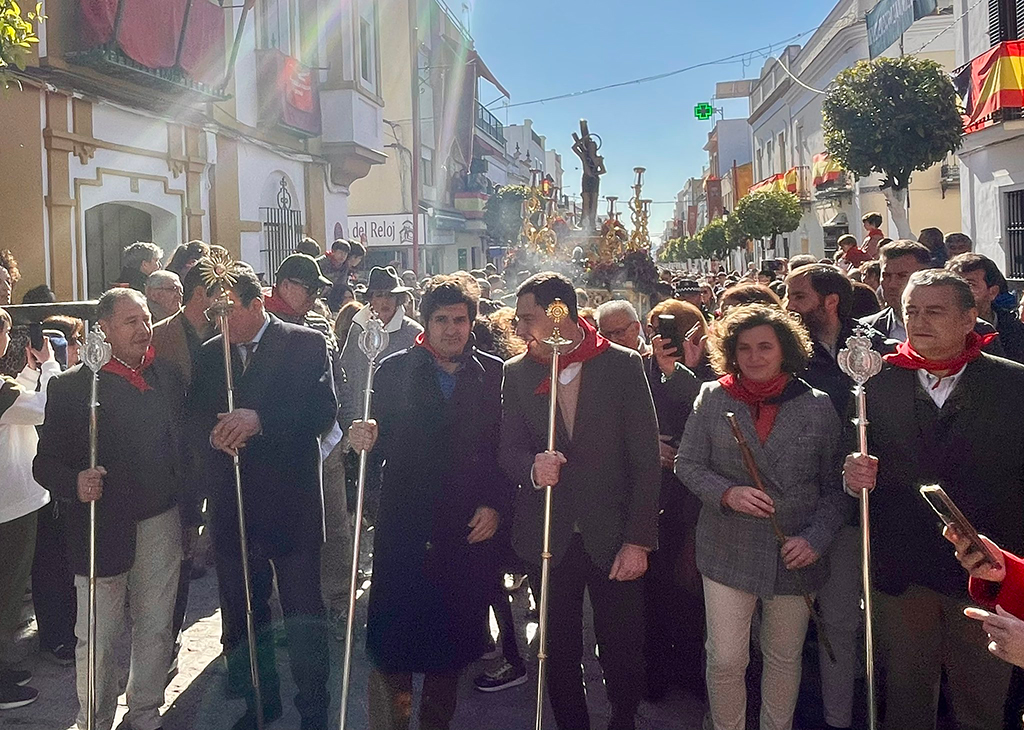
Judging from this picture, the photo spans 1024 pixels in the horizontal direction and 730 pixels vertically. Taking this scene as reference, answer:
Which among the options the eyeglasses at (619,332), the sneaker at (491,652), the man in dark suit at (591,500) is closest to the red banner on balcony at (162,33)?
the eyeglasses at (619,332)

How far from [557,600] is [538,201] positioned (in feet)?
34.4

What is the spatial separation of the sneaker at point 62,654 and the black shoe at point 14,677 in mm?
304

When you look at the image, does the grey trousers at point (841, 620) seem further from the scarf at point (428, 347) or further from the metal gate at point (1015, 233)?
the metal gate at point (1015, 233)

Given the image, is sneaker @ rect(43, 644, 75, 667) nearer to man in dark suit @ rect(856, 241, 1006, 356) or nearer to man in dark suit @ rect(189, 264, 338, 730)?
man in dark suit @ rect(189, 264, 338, 730)

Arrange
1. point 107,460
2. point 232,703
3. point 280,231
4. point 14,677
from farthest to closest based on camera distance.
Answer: point 280,231 → point 14,677 → point 232,703 → point 107,460

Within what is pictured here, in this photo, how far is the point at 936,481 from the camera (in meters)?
3.15

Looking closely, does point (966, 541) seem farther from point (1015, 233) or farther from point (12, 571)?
point (1015, 233)

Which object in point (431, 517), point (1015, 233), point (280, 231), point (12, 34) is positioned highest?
point (280, 231)

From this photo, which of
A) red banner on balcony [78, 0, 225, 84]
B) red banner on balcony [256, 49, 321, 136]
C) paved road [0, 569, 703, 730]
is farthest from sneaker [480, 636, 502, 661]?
red banner on balcony [256, 49, 321, 136]

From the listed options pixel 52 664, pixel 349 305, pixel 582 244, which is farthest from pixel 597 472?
pixel 582 244

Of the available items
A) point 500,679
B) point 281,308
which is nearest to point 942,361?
point 500,679

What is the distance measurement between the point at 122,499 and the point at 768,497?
255cm

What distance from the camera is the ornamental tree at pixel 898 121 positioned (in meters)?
9.95

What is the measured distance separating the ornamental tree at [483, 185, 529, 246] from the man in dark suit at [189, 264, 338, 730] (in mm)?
32440
